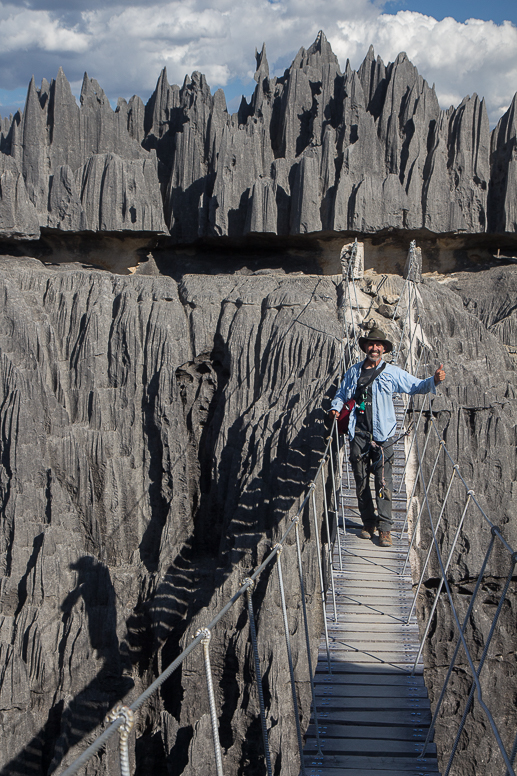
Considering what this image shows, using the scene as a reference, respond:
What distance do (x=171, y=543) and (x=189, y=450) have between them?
6.17 ft

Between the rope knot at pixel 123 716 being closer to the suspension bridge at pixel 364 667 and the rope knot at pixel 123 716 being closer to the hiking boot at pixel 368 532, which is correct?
the suspension bridge at pixel 364 667

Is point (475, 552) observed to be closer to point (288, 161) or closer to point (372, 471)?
point (372, 471)

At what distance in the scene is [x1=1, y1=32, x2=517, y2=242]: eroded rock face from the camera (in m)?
15.2

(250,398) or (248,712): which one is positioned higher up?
(250,398)

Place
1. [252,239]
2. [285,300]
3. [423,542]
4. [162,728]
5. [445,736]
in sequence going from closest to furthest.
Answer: [445,736], [423,542], [162,728], [285,300], [252,239]

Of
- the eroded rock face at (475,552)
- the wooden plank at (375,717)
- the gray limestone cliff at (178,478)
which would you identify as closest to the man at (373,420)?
the wooden plank at (375,717)

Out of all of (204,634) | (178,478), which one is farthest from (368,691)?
(178,478)

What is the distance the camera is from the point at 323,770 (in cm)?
351

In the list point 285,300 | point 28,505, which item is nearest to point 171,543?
point 28,505

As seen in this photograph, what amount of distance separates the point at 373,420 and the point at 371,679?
209cm

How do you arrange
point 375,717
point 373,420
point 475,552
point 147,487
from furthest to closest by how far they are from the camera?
point 147,487, point 475,552, point 373,420, point 375,717

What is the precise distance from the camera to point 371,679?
4.09m

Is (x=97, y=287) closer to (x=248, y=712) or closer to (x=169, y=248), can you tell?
(x=169, y=248)

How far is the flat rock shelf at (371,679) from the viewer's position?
358 cm
